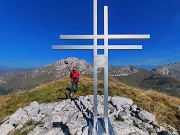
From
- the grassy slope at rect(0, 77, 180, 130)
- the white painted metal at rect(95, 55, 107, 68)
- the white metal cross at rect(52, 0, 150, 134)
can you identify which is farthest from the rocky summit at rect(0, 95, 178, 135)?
the white painted metal at rect(95, 55, 107, 68)

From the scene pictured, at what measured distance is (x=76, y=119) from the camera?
49.8ft

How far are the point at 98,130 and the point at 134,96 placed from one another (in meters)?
13.8

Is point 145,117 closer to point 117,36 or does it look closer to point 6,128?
point 117,36

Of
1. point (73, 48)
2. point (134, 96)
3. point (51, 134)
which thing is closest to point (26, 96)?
point (134, 96)

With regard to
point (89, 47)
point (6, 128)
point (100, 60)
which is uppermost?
point (89, 47)

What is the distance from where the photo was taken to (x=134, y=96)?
23.3 metres

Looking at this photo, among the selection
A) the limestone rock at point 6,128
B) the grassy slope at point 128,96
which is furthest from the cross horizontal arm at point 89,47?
the grassy slope at point 128,96

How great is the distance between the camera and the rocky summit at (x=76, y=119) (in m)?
13.8

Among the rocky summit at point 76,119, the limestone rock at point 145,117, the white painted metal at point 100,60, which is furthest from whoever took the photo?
the limestone rock at point 145,117

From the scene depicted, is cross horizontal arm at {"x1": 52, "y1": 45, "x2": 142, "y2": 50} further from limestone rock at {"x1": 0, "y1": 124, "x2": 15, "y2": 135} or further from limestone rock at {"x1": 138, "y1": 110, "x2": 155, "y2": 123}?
limestone rock at {"x1": 0, "y1": 124, "x2": 15, "y2": 135}

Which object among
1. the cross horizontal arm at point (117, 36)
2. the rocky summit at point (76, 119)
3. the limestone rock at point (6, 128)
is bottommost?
the limestone rock at point (6, 128)

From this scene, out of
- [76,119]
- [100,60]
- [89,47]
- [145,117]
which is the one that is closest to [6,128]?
[76,119]

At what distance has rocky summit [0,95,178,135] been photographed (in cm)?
1378

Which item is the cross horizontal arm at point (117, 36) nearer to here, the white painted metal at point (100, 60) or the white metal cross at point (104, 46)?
the white metal cross at point (104, 46)
